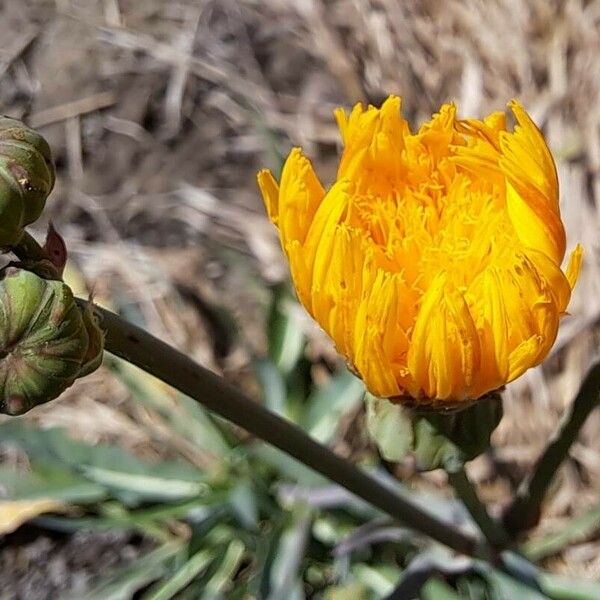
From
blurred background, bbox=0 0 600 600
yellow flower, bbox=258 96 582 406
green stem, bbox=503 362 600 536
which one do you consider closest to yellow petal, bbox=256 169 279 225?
yellow flower, bbox=258 96 582 406

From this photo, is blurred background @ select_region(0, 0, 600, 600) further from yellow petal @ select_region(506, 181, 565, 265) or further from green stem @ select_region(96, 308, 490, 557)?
yellow petal @ select_region(506, 181, 565, 265)

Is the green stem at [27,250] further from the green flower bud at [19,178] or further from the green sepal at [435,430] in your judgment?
the green sepal at [435,430]

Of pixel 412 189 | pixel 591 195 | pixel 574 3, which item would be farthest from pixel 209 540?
pixel 574 3

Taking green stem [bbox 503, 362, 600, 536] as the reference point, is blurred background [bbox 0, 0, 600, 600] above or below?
below

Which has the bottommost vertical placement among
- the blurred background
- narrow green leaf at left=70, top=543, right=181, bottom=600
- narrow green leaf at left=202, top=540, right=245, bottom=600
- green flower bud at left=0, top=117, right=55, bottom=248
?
narrow green leaf at left=70, top=543, right=181, bottom=600

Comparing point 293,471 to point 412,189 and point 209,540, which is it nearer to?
point 209,540
